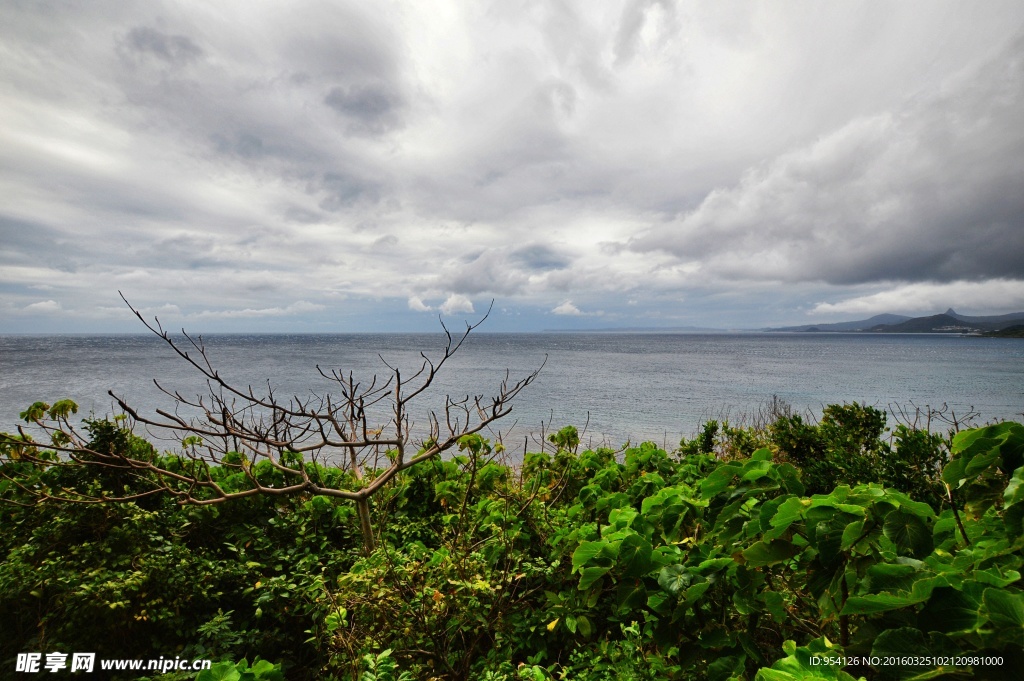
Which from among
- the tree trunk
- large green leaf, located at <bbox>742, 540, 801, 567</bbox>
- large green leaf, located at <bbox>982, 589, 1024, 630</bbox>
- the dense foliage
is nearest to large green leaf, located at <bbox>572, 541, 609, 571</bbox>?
the dense foliage

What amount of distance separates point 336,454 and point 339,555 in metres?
13.6

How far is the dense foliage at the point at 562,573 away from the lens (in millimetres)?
1355

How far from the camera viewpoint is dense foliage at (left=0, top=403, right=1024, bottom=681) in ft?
4.45

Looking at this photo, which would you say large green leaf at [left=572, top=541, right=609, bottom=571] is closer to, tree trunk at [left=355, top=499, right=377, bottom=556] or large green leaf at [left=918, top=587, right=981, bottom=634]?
large green leaf at [left=918, top=587, right=981, bottom=634]

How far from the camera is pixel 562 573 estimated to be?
295 cm

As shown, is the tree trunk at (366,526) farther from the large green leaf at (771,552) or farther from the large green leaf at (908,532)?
the large green leaf at (908,532)

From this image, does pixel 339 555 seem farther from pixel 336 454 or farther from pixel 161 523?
pixel 336 454

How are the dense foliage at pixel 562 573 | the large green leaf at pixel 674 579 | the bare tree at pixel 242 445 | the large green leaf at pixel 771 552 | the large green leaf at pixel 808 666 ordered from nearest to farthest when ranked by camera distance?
the large green leaf at pixel 808 666
the dense foliage at pixel 562 573
the large green leaf at pixel 771 552
the large green leaf at pixel 674 579
the bare tree at pixel 242 445

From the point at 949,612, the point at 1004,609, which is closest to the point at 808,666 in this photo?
the point at 949,612

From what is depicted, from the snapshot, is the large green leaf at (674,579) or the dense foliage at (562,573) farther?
the large green leaf at (674,579)

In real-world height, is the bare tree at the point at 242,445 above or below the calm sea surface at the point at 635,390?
above

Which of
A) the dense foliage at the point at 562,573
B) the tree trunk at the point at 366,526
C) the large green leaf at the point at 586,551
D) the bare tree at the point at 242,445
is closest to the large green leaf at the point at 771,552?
the dense foliage at the point at 562,573

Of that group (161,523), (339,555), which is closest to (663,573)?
(339,555)

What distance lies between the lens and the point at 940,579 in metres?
1.14
